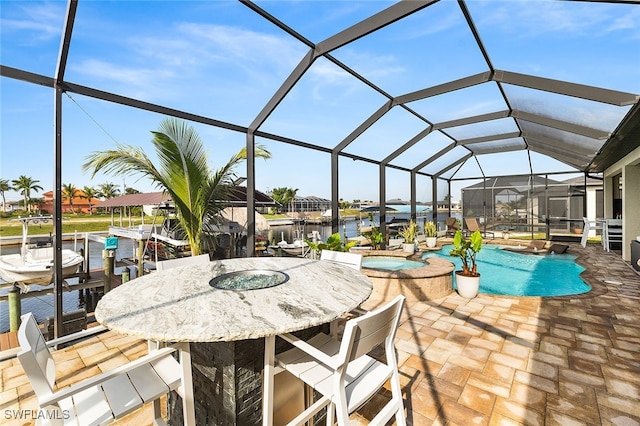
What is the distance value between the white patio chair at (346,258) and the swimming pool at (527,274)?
4364mm

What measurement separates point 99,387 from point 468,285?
4.60 m

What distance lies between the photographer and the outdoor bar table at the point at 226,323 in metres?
1.33

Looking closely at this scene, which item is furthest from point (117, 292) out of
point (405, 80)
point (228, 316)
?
point (405, 80)

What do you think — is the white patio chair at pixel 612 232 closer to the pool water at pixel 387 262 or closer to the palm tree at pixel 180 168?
the pool water at pixel 387 262

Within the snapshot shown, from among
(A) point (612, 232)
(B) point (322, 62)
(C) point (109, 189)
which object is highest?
(C) point (109, 189)

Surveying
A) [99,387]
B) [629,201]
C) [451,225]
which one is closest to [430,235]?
[451,225]

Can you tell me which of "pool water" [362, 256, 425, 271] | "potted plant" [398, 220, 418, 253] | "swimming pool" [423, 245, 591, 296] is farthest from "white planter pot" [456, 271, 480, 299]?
"potted plant" [398, 220, 418, 253]

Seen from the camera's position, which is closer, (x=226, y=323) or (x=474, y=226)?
(x=226, y=323)

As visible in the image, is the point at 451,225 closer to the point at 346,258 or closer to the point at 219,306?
the point at 346,258

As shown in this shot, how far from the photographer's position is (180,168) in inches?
155

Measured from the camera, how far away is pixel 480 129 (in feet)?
25.2

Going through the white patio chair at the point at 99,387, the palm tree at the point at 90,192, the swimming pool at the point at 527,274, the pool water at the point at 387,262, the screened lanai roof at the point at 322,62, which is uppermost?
the palm tree at the point at 90,192

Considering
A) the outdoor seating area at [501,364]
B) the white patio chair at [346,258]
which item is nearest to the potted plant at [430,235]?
the outdoor seating area at [501,364]

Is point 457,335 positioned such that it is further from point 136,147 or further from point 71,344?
point 136,147
